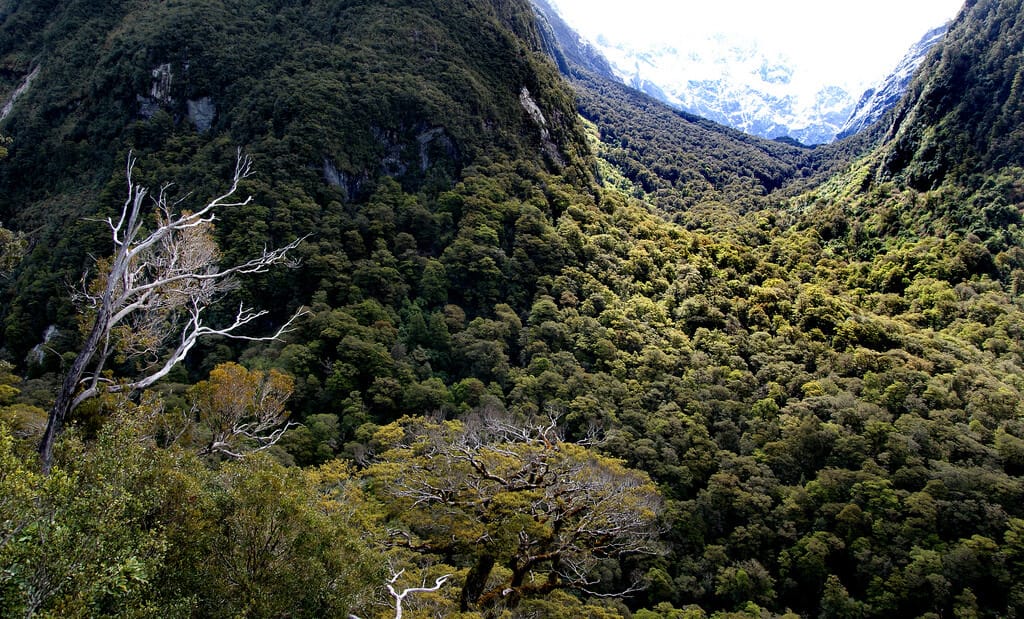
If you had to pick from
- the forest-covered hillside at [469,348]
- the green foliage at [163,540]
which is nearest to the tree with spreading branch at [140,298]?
the forest-covered hillside at [469,348]

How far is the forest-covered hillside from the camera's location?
1181 cm

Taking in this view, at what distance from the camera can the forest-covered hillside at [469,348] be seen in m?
11.8

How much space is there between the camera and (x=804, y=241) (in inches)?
3558

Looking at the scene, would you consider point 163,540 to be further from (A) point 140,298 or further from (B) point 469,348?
(B) point 469,348

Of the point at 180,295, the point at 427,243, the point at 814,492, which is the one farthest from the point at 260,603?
the point at 427,243

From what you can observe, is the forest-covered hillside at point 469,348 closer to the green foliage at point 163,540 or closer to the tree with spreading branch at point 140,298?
the green foliage at point 163,540

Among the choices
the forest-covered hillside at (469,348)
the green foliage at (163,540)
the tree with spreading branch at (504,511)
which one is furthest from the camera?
the tree with spreading branch at (504,511)

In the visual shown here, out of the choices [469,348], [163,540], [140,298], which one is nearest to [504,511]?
[163,540]

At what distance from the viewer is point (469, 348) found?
54.1 meters

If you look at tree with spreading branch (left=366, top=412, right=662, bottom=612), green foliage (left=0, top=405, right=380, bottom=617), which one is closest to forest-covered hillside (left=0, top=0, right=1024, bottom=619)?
green foliage (left=0, top=405, right=380, bottom=617)

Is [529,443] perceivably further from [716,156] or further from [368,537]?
[716,156]

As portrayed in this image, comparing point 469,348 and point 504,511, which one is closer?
point 504,511

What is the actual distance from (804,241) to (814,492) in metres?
59.4

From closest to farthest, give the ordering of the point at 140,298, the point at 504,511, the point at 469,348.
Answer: the point at 140,298, the point at 504,511, the point at 469,348
